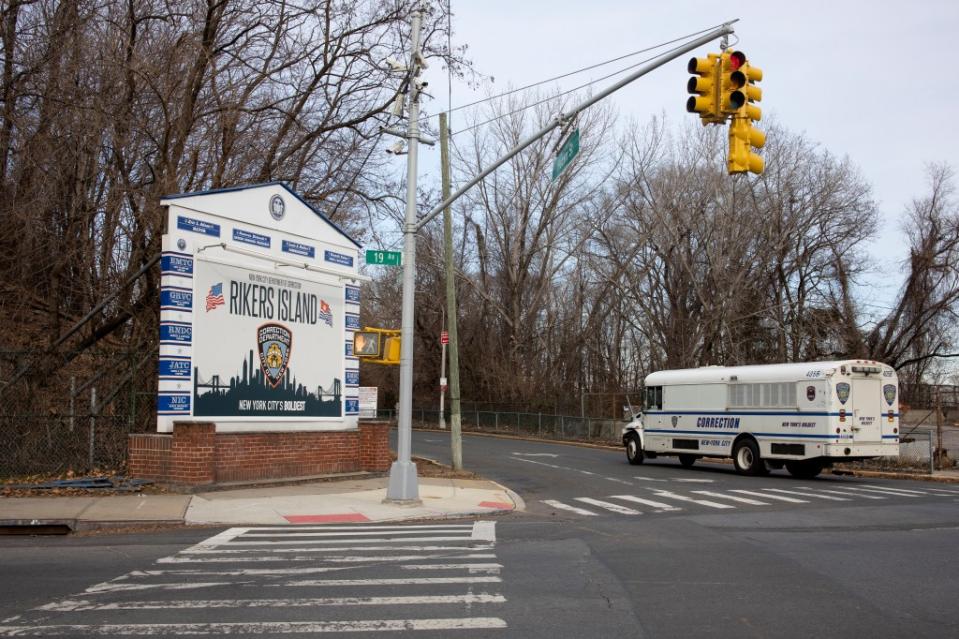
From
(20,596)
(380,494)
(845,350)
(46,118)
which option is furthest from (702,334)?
(20,596)

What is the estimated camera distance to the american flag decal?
16219 millimetres

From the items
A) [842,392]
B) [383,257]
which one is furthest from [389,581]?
[842,392]

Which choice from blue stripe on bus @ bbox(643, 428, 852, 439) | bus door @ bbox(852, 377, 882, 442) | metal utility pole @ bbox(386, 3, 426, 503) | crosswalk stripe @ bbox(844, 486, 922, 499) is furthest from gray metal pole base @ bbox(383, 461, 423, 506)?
bus door @ bbox(852, 377, 882, 442)

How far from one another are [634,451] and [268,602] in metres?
21.9

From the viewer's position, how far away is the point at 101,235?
19281 mm

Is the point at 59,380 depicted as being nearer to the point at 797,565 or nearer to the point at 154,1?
the point at 154,1

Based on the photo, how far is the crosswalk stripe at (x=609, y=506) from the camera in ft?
49.1

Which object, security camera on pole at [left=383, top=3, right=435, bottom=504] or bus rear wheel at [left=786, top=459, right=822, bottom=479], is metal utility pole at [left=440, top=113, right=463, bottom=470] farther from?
bus rear wheel at [left=786, top=459, right=822, bottom=479]

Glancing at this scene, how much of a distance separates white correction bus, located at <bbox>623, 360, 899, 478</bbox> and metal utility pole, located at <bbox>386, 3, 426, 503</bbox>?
1149 centimetres

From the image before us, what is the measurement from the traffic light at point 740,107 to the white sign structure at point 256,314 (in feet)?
31.4

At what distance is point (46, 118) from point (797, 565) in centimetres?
1625

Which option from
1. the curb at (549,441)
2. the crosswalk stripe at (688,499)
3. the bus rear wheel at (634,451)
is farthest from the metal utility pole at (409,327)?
the curb at (549,441)

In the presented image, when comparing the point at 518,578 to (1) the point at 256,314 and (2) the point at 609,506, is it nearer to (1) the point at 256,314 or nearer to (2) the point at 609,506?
(2) the point at 609,506

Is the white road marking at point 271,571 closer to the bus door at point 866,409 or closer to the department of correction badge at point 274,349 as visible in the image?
the department of correction badge at point 274,349
